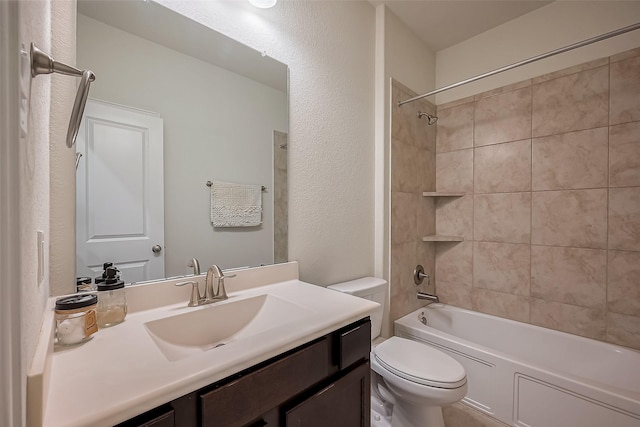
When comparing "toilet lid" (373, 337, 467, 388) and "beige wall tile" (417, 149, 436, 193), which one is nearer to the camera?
"toilet lid" (373, 337, 467, 388)

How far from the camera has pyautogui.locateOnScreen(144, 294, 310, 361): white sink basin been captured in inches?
33.9

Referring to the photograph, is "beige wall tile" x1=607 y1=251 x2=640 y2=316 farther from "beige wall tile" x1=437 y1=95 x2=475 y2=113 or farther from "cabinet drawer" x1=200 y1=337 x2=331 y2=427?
"cabinet drawer" x1=200 y1=337 x2=331 y2=427

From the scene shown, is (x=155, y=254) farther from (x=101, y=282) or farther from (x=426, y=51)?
(x=426, y=51)

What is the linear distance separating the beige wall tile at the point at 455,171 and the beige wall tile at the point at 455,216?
0.09 meters

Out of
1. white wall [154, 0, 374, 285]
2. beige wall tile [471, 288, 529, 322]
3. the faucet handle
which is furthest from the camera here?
beige wall tile [471, 288, 529, 322]

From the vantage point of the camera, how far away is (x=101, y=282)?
847mm

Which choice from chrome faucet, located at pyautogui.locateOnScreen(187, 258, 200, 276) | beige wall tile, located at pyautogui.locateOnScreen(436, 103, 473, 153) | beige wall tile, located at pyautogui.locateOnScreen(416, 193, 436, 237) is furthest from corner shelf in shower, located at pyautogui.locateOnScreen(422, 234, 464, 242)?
chrome faucet, located at pyautogui.locateOnScreen(187, 258, 200, 276)

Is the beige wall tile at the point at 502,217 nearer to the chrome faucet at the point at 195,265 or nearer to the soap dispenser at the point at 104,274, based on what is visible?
the chrome faucet at the point at 195,265

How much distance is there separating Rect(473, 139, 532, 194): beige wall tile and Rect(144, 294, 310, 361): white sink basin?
1.90 metres

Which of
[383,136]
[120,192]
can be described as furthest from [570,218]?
[120,192]

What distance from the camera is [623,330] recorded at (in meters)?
1.63

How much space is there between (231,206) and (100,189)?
465mm

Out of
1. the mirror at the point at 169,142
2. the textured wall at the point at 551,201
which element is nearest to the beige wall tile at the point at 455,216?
the textured wall at the point at 551,201

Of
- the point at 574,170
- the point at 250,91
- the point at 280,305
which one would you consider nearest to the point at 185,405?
the point at 280,305
